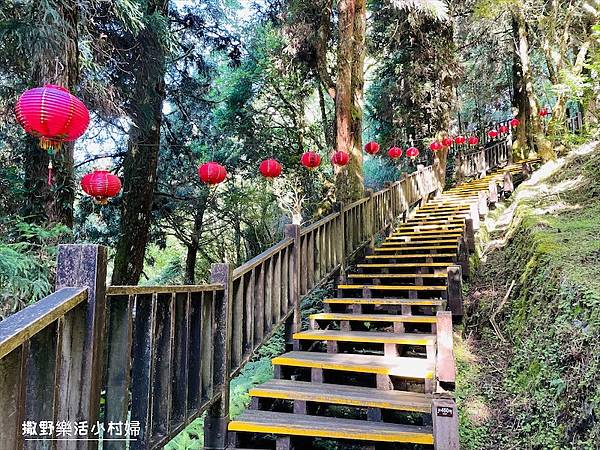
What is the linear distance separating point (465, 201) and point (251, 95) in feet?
20.0

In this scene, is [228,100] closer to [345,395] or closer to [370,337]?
[370,337]

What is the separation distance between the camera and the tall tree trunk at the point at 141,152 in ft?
20.9

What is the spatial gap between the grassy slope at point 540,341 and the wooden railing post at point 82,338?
2534 mm

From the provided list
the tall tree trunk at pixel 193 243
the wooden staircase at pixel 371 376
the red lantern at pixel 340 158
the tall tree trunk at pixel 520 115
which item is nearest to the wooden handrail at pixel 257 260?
the wooden staircase at pixel 371 376

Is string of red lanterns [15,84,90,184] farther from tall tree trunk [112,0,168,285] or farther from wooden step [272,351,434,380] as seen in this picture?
tall tree trunk [112,0,168,285]

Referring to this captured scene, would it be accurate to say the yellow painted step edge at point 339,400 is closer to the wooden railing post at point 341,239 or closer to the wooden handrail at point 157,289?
the wooden handrail at point 157,289

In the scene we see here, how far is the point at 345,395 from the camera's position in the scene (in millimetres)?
3223

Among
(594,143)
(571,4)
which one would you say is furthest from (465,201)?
(571,4)

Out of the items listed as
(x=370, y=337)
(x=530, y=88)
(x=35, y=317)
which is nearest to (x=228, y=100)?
(x=530, y=88)

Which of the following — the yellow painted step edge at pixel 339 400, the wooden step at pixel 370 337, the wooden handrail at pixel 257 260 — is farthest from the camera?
the wooden step at pixel 370 337

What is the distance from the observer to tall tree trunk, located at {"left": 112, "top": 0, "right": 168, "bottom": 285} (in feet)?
20.9

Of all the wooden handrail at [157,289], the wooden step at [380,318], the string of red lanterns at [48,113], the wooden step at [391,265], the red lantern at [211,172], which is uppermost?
the red lantern at [211,172]

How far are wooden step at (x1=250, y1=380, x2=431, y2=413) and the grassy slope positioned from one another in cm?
57

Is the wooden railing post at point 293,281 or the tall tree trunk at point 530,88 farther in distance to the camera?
the tall tree trunk at point 530,88
